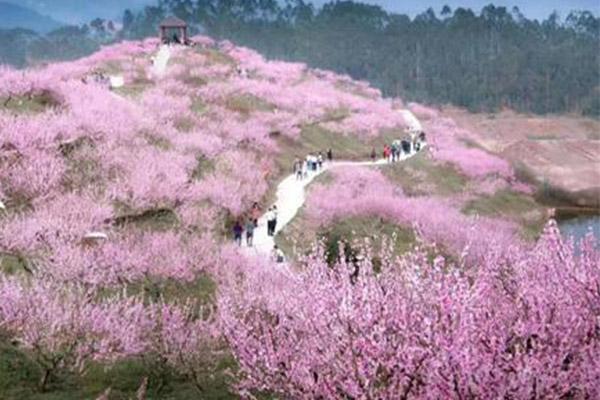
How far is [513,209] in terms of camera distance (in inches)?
2210

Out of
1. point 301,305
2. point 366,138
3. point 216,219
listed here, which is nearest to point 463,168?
point 366,138

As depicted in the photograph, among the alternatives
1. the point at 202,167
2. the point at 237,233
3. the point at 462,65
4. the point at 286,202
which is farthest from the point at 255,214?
the point at 462,65

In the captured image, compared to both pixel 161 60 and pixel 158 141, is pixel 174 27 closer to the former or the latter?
pixel 161 60

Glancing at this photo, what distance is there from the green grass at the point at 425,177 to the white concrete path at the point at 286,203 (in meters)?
1.91

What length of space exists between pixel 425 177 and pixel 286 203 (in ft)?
50.4

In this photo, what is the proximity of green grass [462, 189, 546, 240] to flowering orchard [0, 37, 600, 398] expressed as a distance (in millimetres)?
1526

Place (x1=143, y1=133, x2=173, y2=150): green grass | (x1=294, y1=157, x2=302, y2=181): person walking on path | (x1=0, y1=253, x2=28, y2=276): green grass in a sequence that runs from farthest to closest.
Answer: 1. (x1=294, y1=157, x2=302, y2=181): person walking on path
2. (x1=143, y1=133, x2=173, y2=150): green grass
3. (x1=0, y1=253, x2=28, y2=276): green grass

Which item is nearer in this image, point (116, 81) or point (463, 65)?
point (116, 81)

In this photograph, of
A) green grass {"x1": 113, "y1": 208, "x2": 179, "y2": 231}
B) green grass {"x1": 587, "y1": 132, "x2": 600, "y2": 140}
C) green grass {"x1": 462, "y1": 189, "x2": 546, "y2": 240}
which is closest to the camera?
green grass {"x1": 113, "y1": 208, "x2": 179, "y2": 231}

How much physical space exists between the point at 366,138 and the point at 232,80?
43.1 feet

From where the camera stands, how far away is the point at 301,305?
1357cm

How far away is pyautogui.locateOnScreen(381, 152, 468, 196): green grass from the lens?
53906mm

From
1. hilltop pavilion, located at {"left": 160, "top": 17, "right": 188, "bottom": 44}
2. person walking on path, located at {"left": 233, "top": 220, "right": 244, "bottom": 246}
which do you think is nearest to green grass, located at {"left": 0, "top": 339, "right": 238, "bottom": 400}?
person walking on path, located at {"left": 233, "top": 220, "right": 244, "bottom": 246}

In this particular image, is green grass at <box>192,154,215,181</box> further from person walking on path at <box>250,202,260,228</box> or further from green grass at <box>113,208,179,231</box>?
green grass at <box>113,208,179,231</box>
